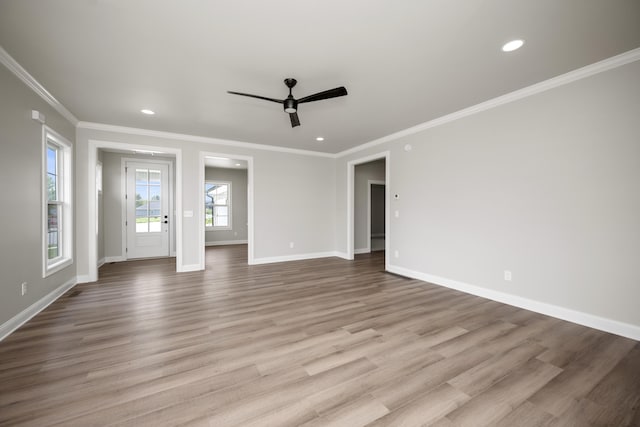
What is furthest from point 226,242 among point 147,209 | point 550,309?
point 550,309

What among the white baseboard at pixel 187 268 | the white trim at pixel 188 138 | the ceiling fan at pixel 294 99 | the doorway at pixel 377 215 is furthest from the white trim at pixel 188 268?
the doorway at pixel 377 215

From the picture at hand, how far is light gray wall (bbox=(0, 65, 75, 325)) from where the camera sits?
8.31 feet

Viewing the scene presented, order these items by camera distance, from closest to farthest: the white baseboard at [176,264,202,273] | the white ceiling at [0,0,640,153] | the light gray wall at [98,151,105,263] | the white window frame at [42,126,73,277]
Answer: the white ceiling at [0,0,640,153]
the white window frame at [42,126,73,277]
the white baseboard at [176,264,202,273]
the light gray wall at [98,151,105,263]

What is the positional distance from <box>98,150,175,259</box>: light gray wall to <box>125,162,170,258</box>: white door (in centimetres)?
16

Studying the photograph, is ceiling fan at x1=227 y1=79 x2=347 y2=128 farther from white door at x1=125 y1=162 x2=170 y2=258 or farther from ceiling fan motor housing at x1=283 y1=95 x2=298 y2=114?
white door at x1=125 y1=162 x2=170 y2=258

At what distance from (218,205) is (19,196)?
6.55 meters

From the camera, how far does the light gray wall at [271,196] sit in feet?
14.8

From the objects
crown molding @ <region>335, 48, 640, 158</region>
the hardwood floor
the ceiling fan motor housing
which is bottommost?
the hardwood floor

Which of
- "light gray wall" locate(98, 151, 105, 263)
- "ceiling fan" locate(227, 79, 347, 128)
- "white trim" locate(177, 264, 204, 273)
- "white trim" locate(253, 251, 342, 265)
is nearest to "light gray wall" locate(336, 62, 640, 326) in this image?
"ceiling fan" locate(227, 79, 347, 128)

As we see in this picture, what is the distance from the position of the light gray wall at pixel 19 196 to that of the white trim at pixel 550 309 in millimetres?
5266

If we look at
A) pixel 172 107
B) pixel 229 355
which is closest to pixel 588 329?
pixel 229 355

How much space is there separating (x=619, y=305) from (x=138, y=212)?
8460mm

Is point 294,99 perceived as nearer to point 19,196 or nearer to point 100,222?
point 19,196

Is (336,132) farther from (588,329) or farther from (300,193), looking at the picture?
(588,329)
